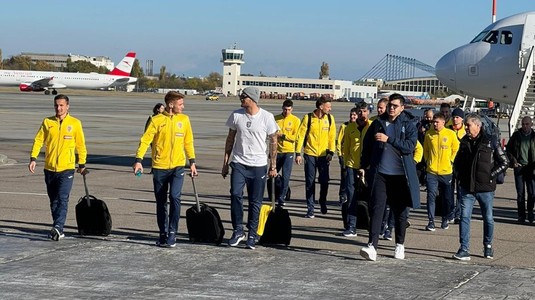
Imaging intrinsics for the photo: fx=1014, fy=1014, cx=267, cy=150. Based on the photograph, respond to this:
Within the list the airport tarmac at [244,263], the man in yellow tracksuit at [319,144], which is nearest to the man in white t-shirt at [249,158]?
the airport tarmac at [244,263]

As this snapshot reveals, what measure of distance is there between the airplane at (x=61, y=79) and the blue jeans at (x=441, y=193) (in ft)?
336

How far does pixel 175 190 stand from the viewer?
11531mm

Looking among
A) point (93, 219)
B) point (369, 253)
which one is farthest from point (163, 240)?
point (369, 253)

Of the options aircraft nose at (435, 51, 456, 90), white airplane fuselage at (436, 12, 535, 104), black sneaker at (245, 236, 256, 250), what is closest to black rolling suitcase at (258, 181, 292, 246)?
black sneaker at (245, 236, 256, 250)

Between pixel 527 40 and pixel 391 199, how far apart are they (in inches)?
640

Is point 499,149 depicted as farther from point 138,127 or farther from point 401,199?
point 138,127

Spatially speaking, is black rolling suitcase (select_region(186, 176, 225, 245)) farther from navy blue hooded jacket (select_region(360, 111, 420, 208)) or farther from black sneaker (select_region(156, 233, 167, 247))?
navy blue hooded jacket (select_region(360, 111, 420, 208))

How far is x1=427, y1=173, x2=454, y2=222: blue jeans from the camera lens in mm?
13938

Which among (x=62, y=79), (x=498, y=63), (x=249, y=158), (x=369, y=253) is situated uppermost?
(x=498, y=63)

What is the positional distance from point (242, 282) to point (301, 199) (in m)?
8.06

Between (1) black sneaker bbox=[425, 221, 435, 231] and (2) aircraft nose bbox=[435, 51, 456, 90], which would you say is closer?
(1) black sneaker bbox=[425, 221, 435, 231]

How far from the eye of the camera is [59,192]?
39.1 ft

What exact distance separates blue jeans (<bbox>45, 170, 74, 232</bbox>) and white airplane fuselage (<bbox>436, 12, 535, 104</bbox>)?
17.1m

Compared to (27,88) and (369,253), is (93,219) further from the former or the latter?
(27,88)
